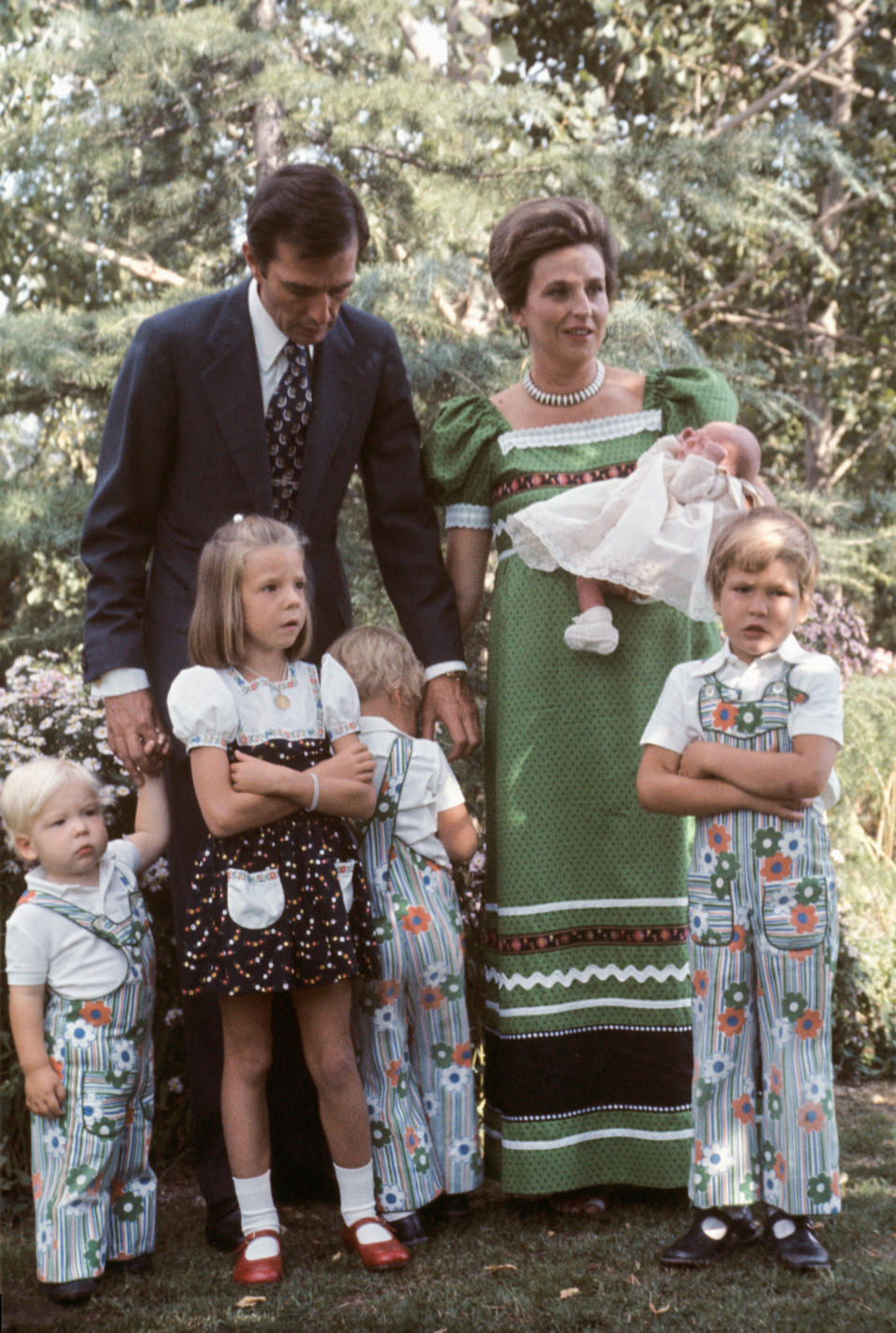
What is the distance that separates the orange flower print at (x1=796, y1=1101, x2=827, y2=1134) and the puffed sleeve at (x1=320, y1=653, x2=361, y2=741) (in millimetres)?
1085

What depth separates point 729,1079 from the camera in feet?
8.05

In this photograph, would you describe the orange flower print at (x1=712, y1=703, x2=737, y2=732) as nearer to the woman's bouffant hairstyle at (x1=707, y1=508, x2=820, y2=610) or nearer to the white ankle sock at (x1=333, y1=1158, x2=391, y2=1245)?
the woman's bouffant hairstyle at (x1=707, y1=508, x2=820, y2=610)

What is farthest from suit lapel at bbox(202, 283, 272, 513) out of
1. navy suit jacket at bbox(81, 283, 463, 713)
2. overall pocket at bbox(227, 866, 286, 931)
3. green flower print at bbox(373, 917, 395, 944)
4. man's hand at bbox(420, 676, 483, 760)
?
green flower print at bbox(373, 917, 395, 944)

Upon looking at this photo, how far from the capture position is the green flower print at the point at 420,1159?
2729mm

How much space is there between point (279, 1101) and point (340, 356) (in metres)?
1.67

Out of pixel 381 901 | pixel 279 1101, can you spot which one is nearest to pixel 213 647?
pixel 381 901

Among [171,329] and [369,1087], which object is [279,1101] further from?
[171,329]

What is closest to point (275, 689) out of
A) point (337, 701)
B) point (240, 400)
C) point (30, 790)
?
point (337, 701)

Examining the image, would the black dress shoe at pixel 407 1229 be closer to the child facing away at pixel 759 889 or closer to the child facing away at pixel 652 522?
the child facing away at pixel 759 889

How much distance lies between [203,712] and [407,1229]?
115 cm

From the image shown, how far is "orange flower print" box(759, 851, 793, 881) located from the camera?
2.38m

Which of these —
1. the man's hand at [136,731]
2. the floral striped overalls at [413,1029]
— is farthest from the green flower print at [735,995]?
the man's hand at [136,731]

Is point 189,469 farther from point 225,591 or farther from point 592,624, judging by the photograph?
point 592,624

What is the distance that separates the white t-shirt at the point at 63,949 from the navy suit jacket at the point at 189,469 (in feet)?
1.52
